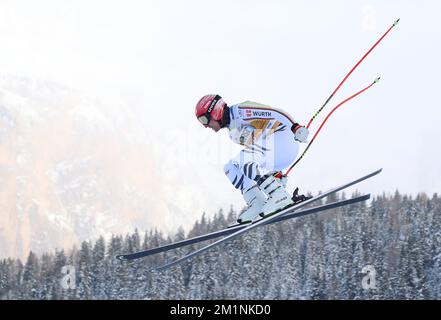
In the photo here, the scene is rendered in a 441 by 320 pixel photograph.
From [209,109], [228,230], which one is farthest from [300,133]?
[228,230]

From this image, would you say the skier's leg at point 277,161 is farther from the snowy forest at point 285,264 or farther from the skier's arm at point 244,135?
the snowy forest at point 285,264

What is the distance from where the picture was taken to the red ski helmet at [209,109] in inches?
589

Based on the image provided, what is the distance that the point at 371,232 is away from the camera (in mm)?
124125

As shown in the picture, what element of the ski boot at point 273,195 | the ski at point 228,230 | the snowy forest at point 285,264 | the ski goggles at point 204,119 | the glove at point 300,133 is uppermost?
the snowy forest at point 285,264

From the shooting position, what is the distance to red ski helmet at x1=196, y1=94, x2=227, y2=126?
49.1 ft

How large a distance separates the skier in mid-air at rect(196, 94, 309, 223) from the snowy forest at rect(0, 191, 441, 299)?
81297 millimetres

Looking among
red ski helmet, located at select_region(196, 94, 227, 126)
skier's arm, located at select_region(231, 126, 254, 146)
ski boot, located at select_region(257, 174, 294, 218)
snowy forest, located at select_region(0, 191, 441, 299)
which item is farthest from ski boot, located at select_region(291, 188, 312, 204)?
snowy forest, located at select_region(0, 191, 441, 299)

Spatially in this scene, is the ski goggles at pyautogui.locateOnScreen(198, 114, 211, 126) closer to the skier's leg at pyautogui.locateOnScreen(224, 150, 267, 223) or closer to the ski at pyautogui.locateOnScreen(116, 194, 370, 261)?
the skier's leg at pyautogui.locateOnScreen(224, 150, 267, 223)

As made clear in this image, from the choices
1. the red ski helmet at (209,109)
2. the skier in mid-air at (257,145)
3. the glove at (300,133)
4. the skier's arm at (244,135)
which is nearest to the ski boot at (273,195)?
the skier in mid-air at (257,145)

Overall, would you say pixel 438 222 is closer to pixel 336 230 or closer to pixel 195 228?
pixel 336 230

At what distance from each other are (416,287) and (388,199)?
130ft

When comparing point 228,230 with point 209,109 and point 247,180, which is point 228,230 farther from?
point 209,109

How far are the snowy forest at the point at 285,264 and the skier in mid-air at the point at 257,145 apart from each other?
81297 mm
